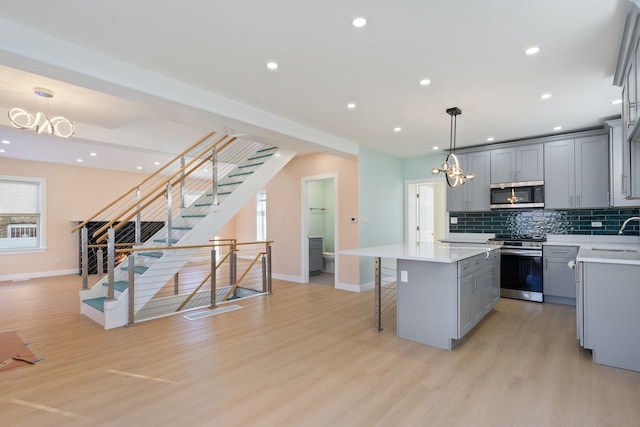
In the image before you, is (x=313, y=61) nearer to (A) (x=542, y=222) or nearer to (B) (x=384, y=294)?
(B) (x=384, y=294)

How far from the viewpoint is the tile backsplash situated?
513cm

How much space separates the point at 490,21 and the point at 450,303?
2.44 metres

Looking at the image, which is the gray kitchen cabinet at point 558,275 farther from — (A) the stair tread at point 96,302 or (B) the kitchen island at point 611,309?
(A) the stair tread at point 96,302

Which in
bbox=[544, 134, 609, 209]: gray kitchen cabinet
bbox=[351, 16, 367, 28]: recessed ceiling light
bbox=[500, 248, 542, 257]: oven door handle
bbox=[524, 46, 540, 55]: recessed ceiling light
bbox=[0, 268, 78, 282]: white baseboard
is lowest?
bbox=[0, 268, 78, 282]: white baseboard

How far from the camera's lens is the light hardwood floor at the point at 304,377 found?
2.20 m

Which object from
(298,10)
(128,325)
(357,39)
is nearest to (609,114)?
(357,39)

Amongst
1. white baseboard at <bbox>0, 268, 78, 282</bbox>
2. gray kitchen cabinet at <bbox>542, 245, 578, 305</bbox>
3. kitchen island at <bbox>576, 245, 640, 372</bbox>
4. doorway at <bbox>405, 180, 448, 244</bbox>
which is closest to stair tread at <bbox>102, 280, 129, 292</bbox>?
white baseboard at <bbox>0, 268, 78, 282</bbox>

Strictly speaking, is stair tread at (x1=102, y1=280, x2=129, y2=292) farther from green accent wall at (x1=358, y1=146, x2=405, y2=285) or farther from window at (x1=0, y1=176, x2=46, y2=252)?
window at (x1=0, y1=176, x2=46, y2=252)

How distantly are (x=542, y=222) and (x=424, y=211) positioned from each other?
2.52 m

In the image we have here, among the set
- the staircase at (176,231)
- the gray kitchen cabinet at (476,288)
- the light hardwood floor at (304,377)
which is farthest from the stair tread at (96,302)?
the gray kitchen cabinet at (476,288)

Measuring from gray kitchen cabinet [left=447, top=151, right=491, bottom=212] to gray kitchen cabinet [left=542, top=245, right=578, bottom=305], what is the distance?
129 centimetres

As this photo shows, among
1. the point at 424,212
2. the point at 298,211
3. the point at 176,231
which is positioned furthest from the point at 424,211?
the point at 176,231

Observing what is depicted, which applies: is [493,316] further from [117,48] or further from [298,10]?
[117,48]

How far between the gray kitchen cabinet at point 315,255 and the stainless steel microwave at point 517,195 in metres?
3.77
